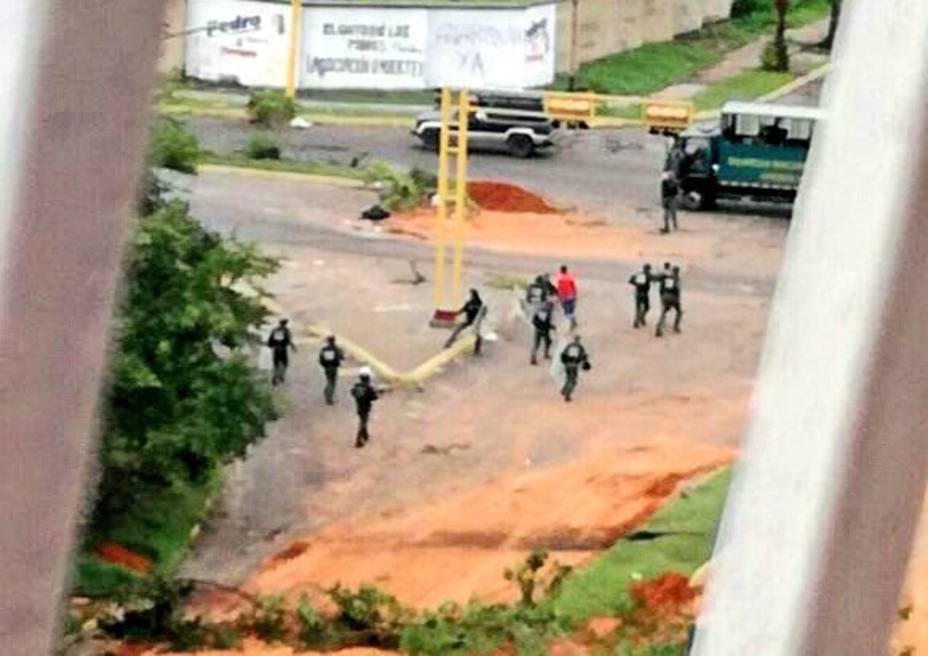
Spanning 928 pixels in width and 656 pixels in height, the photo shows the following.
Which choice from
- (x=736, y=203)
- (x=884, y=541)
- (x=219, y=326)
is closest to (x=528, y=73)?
(x=736, y=203)

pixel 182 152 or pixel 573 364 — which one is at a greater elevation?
pixel 182 152

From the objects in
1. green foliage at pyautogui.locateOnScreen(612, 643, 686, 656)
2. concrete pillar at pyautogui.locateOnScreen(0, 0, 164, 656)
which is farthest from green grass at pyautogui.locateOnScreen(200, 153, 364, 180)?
concrete pillar at pyautogui.locateOnScreen(0, 0, 164, 656)

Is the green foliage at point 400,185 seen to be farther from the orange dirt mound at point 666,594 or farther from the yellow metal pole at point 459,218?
the orange dirt mound at point 666,594

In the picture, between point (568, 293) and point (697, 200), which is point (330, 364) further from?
point (697, 200)

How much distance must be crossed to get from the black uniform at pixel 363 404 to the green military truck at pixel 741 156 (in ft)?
0.89

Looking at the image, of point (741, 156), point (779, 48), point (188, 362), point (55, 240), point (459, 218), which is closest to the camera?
point (55, 240)

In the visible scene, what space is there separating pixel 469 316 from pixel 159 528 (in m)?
0.32

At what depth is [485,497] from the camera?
3.94 ft

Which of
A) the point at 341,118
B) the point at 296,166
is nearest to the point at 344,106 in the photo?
the point at 341,118

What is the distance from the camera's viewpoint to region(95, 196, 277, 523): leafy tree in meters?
0.98

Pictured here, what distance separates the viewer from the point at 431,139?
1237mm

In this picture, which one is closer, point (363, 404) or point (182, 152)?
point (182, 152)

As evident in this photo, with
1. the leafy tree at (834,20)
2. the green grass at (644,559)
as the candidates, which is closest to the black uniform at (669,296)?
the green grass at (644,559)

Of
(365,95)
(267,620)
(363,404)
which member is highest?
(365,95)
